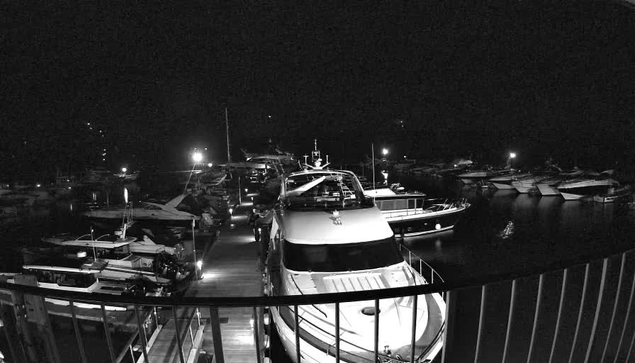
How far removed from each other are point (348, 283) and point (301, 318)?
150cm

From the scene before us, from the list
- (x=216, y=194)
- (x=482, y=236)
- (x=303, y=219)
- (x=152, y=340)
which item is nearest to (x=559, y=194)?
(x=482, y=236)

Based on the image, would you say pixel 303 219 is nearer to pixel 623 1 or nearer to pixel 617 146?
pixel 623 1

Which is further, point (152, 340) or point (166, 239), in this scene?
point (166, 239)

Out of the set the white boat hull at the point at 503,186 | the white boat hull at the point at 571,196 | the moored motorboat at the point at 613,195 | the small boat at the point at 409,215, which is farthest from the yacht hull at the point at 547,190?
the small boat at the point at 409,215

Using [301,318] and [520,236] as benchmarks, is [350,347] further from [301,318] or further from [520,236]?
[520,236]

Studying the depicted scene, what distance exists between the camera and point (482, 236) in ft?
73.0

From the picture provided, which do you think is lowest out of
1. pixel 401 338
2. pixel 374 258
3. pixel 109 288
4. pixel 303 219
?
pixel 109 288

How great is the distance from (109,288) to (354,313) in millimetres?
10463

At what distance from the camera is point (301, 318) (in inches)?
201

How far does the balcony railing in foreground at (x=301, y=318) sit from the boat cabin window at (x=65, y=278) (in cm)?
92

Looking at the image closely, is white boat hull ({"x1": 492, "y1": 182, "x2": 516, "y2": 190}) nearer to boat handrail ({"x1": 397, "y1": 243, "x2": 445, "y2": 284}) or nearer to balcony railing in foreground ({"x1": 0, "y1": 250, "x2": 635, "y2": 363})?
balcony railing in foreground ({"x1": 0, "y1": 250, "x2": 635, "y2": 363})

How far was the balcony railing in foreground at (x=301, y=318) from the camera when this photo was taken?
197 cm

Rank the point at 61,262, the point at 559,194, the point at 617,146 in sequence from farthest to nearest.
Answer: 1. the point at 617,146
2. the point at 559,194
3. the point at 61,262

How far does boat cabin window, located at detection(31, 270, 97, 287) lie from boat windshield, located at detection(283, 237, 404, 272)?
9639 millimetres
